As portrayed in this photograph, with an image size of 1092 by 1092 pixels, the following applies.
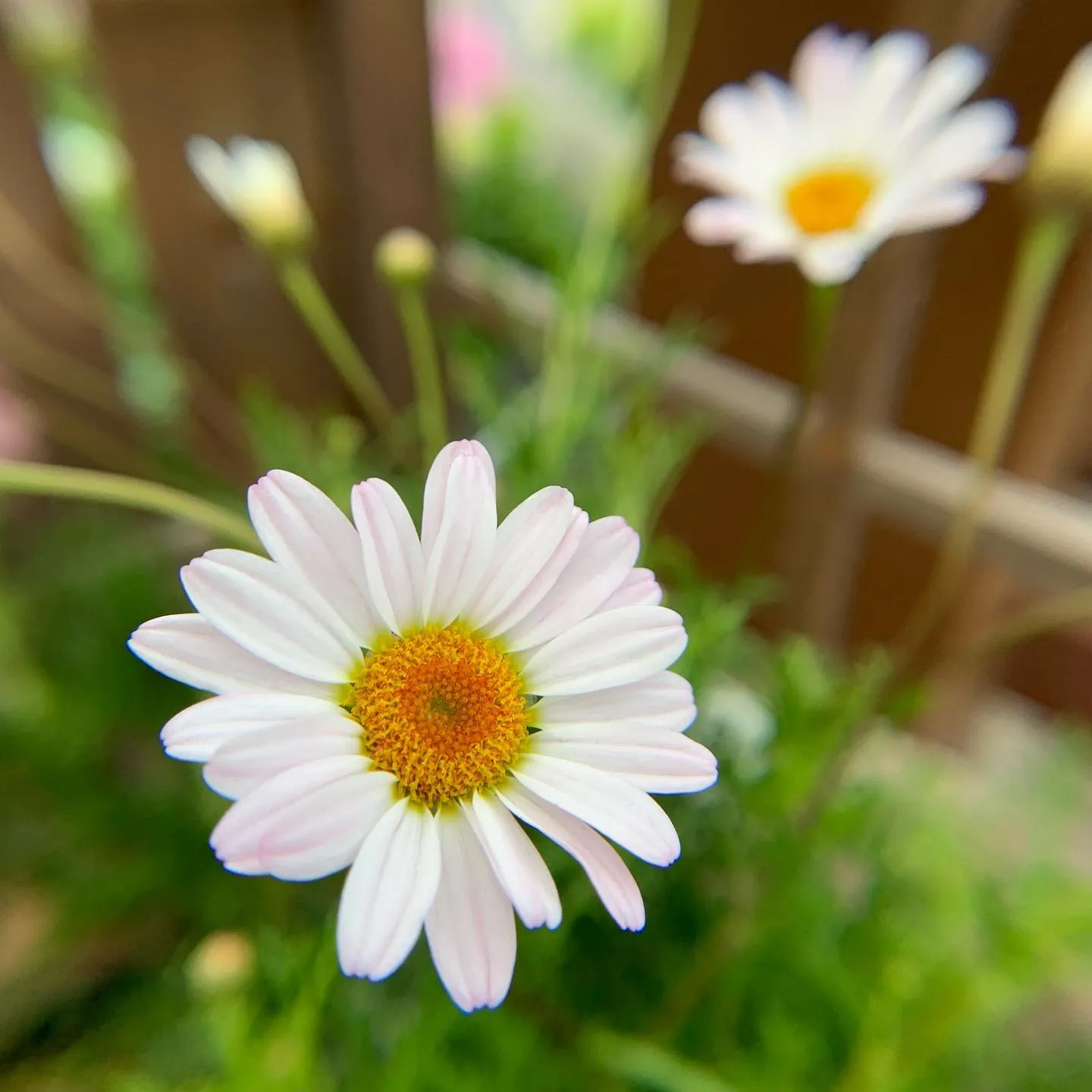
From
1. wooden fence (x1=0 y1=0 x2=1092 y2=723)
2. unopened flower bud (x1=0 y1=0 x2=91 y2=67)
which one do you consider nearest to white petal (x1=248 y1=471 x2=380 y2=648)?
wooden fence (x1=0 y1=0 x2=1092 y2=723)

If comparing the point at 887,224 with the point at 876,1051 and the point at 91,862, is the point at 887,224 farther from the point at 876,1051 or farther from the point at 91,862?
the point at 91,862

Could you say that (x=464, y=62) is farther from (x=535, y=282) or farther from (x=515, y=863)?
(x=515, y=863)

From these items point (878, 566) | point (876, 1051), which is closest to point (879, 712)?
point (876, 1051)

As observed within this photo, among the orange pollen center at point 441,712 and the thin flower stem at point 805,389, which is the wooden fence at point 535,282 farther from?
the orange pollen center at point 441,712

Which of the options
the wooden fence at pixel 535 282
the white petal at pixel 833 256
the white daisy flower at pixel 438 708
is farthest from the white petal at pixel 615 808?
the wooden fence at pixel 535 282

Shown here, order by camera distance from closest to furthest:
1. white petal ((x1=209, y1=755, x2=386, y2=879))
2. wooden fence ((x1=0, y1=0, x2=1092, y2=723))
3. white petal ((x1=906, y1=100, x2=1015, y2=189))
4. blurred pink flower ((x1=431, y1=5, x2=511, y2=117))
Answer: white petal ((x1=209, y1=755, x2=386, y2=879)), white petal ((x1=906, y1=100, x2=1015, y2=189)), wooden fence ((x1=0, y1=0, x2=1092, y2=723)), blurred pink flower ((x1=431, y1=5, x2=511, y2=117))

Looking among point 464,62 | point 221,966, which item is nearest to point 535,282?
point 464,62

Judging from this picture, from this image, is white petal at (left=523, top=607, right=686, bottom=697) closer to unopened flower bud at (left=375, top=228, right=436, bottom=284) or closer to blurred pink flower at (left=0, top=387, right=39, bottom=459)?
unopened flower bud at (left=375, top=228, right=436, bottom=284)
